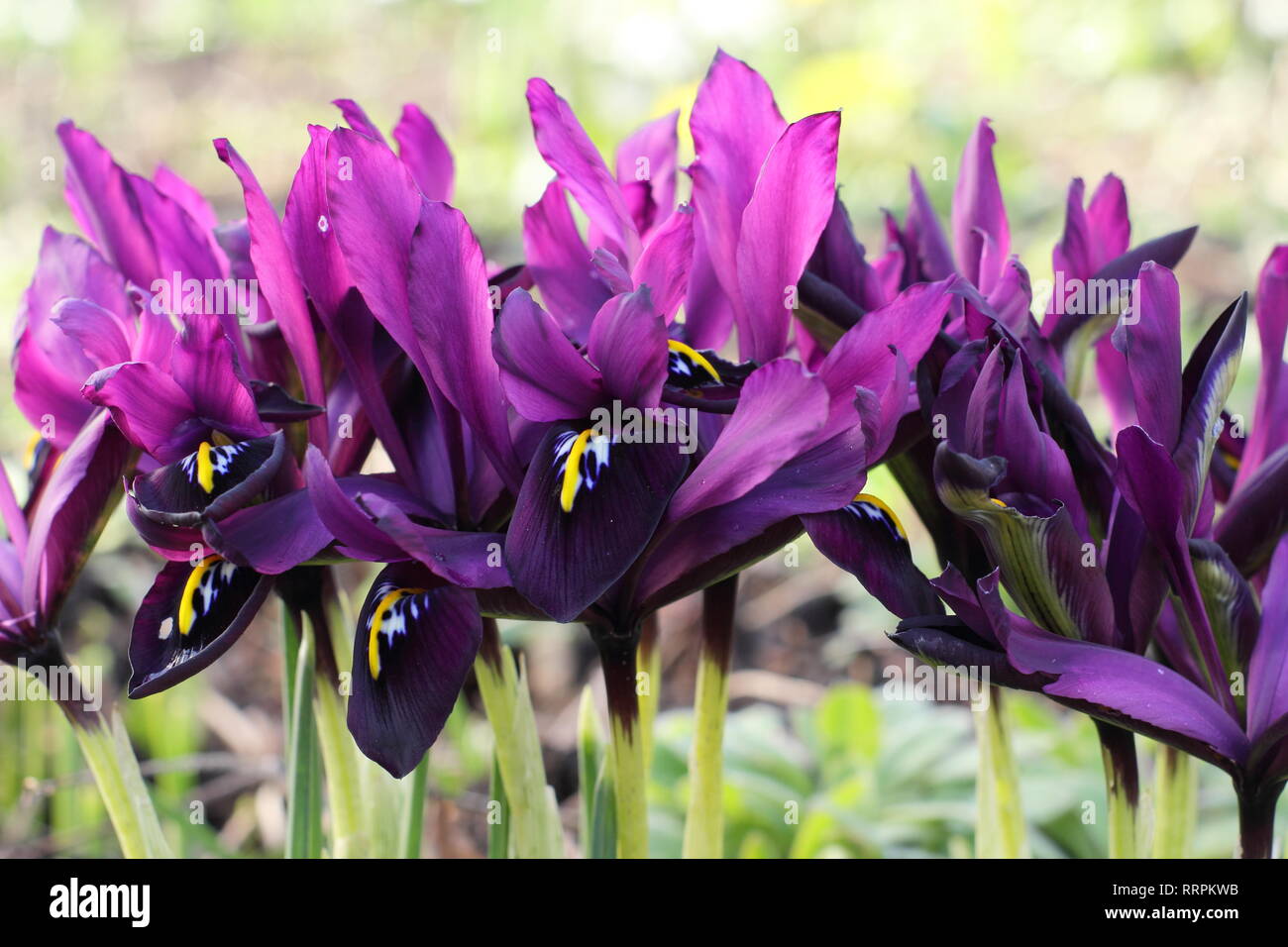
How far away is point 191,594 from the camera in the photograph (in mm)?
844

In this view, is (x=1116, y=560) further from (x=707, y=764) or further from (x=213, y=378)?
(x=213, y=378)

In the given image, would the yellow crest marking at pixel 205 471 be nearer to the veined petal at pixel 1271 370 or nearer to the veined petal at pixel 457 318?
the veined petal at pixel 457 318

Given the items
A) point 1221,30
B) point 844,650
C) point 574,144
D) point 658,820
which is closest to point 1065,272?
point 574,144

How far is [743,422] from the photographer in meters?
0.77

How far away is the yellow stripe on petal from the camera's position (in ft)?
2.49

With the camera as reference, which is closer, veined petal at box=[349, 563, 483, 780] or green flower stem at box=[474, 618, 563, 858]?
veined petal at box=[349, 563, 483, 780]

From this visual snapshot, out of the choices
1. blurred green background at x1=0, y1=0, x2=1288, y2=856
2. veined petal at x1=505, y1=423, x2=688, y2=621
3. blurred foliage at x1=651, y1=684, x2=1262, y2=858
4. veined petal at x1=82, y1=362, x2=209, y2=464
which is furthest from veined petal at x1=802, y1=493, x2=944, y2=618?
blurred green background at x1=0, y1=0, x2=1288, y2=856

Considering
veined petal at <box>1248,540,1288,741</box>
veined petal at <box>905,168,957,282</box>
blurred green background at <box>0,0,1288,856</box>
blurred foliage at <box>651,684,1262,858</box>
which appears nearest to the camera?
veined petal at <box>1248,540,1288,741</box>

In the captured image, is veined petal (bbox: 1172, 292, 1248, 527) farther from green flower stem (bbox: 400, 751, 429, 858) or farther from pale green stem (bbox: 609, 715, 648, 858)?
green flower stem (bbox: 400, 751, 429, 858)

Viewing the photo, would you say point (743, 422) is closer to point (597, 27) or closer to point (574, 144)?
point (574, 144)

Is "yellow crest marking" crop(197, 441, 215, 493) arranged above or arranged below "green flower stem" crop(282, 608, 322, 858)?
above

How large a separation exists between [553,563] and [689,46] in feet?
12.2

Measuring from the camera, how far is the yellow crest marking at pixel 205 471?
79 cm

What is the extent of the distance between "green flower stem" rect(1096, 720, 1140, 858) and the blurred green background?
748 mm
